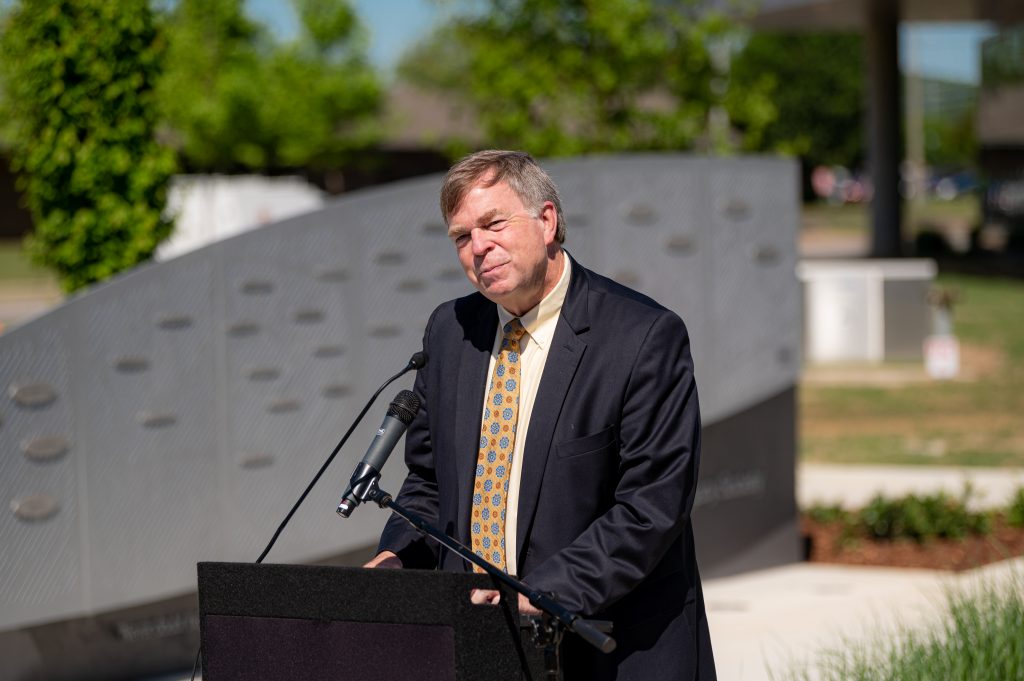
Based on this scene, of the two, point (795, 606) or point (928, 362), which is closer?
point (795, 606)

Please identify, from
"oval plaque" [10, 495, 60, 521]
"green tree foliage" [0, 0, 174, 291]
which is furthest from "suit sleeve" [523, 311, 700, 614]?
"green tree foliage" [0, 0, 174, 291]

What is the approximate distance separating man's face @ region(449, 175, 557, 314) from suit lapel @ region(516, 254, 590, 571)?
0.46 feet

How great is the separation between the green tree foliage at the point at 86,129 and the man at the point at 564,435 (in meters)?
5.32

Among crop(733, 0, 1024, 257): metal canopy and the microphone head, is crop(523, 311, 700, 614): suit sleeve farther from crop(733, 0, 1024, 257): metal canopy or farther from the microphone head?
crop(733, 0, 1024, 257): metal canopy

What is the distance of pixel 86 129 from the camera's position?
8070mm

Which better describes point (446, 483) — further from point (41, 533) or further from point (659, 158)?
point (659, 158)

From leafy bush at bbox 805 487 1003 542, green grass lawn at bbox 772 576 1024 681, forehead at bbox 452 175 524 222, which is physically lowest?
leafy bush at bbox 805 487 1003 542

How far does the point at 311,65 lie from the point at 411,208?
32.0 meters

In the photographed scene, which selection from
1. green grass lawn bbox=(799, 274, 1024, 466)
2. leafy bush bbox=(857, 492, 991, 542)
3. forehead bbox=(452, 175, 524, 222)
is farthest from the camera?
green grass lawn bbox=(799, 274, 1024, 466)

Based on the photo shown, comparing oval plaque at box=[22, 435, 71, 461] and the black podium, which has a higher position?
the black podium

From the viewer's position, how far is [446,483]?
320 centimetres

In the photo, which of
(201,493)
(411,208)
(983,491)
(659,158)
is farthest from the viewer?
(983,491)

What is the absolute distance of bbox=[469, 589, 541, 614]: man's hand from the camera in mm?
2686

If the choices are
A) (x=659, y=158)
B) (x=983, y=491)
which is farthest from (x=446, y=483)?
(x=983, y=491)
